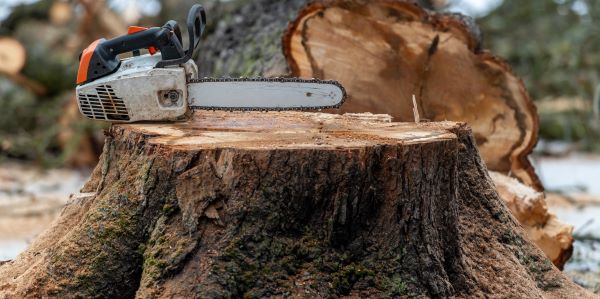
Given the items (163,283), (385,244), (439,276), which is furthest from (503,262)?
(163,283)

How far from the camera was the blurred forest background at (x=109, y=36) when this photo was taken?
277 inches

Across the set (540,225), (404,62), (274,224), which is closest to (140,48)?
(274,224)

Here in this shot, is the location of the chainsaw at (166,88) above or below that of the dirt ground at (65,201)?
above

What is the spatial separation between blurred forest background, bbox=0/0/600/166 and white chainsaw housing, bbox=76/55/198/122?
149 inches

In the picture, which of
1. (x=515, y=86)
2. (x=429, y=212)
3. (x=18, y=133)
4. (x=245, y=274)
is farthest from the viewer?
(x=18, y=133)

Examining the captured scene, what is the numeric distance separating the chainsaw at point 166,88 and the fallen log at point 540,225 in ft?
4.23

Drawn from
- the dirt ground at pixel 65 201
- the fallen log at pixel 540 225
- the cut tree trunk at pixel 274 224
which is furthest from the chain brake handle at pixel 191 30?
the dirt ground at pixel 65 201

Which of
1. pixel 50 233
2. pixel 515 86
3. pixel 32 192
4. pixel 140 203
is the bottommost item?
pixel 32 192

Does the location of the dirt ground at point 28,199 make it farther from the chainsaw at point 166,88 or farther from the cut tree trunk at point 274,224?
the cut tree trunk at point 274,224

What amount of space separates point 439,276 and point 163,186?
0.83 m

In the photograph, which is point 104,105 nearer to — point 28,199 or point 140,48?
point 140,48

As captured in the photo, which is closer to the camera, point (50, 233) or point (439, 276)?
point (439, 276)

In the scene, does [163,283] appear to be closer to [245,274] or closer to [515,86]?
[245,274]

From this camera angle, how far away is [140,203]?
2.29 meters
